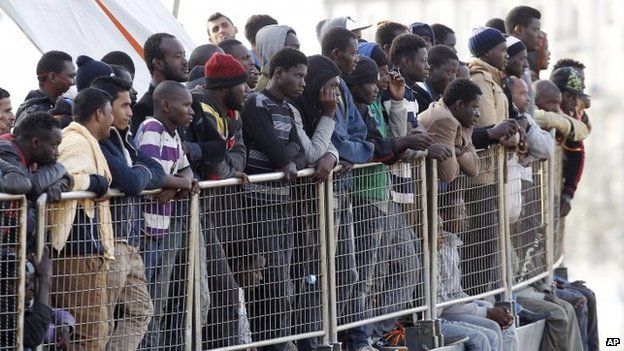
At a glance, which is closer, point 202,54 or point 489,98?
point 202,54

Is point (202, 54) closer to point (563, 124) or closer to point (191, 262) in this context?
point (191, 262)

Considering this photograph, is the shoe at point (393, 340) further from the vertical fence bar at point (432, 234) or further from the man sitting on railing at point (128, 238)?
the man sitting on railing at point (128, 238)

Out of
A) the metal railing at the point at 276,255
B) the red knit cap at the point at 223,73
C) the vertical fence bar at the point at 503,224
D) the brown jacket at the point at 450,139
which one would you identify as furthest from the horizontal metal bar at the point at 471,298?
the red knit cap at the point at 223,73

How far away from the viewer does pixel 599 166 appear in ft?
276

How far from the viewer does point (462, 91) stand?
45.4 feet

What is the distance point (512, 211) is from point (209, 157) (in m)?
4.20

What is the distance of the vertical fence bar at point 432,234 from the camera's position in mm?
13500

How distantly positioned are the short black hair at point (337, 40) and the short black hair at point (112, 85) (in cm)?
241

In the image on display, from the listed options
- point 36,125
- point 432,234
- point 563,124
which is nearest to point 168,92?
point 36,125

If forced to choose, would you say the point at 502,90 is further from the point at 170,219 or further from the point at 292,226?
the point at 170,219

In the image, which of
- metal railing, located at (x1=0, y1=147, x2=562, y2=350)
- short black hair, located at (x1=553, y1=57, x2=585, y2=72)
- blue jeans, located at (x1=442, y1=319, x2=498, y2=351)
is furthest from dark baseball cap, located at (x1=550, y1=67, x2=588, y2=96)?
blue jeans, located at (x1=442, y1=319, x2=498, y2=351)

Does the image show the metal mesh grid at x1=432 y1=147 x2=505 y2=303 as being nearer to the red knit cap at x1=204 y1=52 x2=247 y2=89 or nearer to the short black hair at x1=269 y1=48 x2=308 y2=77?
the short black hair at x1=269 y1=48 x2=308 y2=77

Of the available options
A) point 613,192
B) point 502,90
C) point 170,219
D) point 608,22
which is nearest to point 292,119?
point 170,219

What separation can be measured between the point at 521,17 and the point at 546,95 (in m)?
0.92
